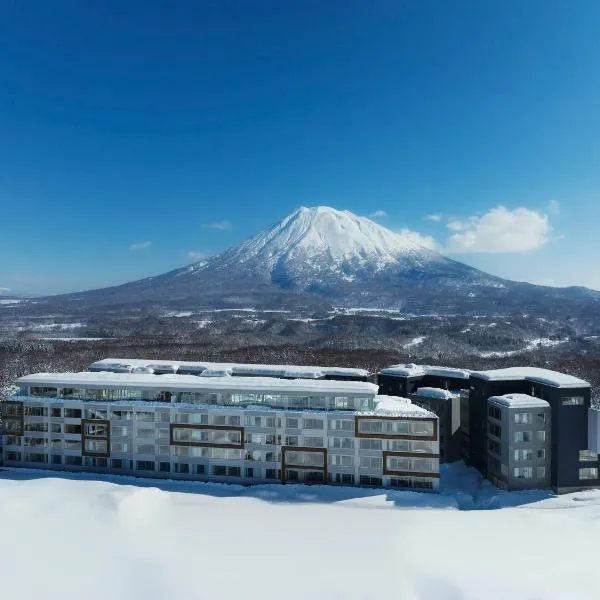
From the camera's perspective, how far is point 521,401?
29.2m

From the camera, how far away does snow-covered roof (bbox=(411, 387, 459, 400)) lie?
1398 inches

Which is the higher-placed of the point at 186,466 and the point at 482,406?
the point at 482,406

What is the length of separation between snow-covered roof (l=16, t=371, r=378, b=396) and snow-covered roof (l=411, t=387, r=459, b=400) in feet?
26.1

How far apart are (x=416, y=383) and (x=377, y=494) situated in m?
14.0

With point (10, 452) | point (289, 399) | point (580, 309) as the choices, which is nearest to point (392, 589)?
point (289, 399)

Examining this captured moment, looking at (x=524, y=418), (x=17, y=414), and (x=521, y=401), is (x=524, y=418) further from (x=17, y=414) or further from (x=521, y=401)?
(x=17, y=414)

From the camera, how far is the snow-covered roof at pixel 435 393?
116 ft

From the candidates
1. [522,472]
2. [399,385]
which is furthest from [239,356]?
[522,472]

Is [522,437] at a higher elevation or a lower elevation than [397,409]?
lower

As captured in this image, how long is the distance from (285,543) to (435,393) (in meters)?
19.1

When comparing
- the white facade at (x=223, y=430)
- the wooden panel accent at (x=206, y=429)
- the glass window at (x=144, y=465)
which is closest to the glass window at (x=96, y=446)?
the white facade at (x=223, y=430)

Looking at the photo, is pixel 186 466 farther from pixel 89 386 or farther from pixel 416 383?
pixel 416 383

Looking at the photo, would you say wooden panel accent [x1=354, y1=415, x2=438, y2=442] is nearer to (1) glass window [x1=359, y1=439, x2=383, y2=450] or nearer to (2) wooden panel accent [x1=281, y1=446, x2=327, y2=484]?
(1) glass window [x1=359, y1=439, x2=383, y2=450]

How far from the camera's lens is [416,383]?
3953 cm
